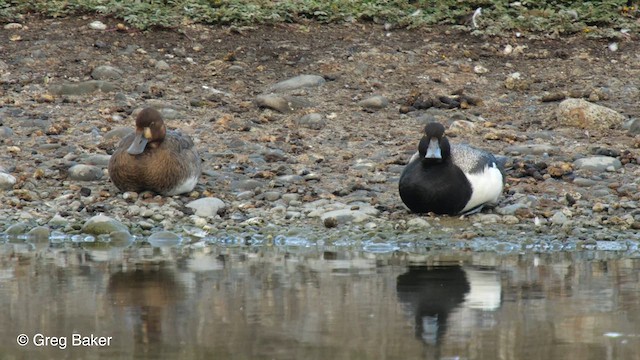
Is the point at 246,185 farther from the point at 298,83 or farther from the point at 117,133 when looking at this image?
the point at 298,83

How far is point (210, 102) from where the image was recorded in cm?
1412

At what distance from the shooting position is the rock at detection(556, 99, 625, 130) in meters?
13.5

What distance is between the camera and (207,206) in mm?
11422

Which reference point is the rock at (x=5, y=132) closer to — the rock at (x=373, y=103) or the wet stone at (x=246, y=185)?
the wet stone at (x=246, y=185)

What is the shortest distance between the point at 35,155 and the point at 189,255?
3.24m

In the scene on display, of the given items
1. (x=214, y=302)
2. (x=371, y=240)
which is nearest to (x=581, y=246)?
(x=371, y=240)

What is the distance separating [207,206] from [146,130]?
2.91 ft

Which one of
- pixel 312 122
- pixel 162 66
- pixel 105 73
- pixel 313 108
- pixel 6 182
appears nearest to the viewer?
pixel 6 182

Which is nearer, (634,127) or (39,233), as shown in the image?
(39,233)

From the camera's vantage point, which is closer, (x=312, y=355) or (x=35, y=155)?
(x=312, y=355)

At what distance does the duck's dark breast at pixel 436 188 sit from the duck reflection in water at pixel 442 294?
1619 millimetres

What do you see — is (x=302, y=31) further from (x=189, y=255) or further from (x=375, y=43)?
(x=189, y=255)

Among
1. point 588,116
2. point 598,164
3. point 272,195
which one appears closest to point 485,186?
point 598,164

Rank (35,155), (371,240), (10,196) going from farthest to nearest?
(35,155) → (10,196) → (371,240)
